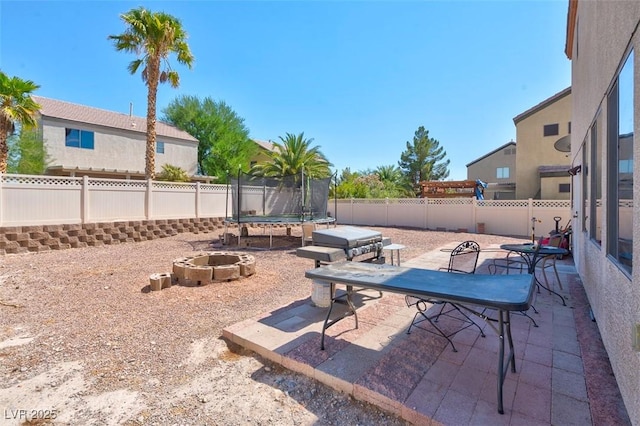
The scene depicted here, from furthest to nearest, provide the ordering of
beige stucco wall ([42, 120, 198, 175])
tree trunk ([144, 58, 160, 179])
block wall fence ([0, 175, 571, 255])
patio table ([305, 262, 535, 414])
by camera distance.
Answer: beige stucco wall ([42, 120, 198, 175]), tree trunk ([144, 58, 160, 179]), block wall fence ([0, 175, 571, 255]), patio table ([305, 262, 535, 414])

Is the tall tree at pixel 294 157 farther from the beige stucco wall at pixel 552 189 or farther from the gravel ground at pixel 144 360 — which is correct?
the beige stucco wall at pixel 552 189

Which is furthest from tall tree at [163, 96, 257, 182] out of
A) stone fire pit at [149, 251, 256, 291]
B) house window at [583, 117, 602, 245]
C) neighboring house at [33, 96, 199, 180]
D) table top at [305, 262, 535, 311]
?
house window at [583, 117, 602, 245]

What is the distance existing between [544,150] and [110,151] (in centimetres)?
2521

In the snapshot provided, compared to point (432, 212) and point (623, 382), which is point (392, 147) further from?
point (623, 382)

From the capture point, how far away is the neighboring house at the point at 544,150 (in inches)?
639

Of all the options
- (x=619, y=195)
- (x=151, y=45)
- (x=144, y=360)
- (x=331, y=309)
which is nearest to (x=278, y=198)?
(x=151, y=45)

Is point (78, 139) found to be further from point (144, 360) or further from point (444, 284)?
point (444, 284)

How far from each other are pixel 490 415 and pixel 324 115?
71.1 feet

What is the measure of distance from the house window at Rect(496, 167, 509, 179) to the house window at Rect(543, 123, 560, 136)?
7.97 m

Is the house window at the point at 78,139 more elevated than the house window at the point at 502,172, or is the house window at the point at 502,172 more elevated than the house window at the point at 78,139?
the house window at the point at 78,139

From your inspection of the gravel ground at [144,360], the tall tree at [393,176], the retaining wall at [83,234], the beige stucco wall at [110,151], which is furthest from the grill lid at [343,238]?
the tall tree at [393,176]

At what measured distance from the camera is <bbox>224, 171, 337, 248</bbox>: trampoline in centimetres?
984

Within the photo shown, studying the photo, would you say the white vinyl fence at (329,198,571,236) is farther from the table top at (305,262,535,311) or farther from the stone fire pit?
the table top at (305,262,535,311)

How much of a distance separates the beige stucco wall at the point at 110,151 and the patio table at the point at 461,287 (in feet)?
62.7
